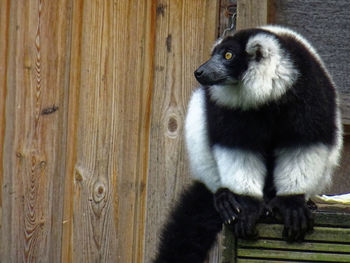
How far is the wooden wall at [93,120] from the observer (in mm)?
5797

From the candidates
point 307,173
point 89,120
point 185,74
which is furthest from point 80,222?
point 307,173

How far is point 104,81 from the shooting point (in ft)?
19.2

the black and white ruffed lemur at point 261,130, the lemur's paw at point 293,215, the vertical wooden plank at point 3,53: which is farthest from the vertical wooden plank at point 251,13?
the vertical wooden plank at point 3,53

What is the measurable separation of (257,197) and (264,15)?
3.67ft

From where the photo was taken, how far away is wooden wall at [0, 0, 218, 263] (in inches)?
228

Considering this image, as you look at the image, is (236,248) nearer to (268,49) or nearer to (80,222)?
(268,49)

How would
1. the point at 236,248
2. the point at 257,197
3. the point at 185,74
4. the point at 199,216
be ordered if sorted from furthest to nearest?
1. the point at 185,74
2. the point at 199,216
3. the point at 257,197
4. the point at 236,248

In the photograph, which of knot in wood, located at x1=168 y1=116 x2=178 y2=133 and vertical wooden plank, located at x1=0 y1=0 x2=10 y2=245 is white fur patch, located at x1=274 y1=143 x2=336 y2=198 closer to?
knot in wood, located at x1=168 y1=116 x2=178 y2=133

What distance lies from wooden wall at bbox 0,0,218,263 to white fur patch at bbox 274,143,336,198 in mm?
813

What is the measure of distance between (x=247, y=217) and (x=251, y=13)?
1.31m

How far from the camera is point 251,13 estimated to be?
18.6 ft

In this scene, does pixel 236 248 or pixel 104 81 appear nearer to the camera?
pixel 236 248

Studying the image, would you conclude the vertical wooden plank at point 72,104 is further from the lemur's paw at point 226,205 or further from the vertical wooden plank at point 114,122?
the lemur's paw at point 226,205

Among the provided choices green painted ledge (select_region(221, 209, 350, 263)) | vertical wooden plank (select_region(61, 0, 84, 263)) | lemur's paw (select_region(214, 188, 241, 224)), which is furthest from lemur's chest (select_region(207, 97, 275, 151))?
vertical wooden plank (select_region(61, 0, 84, 263))
